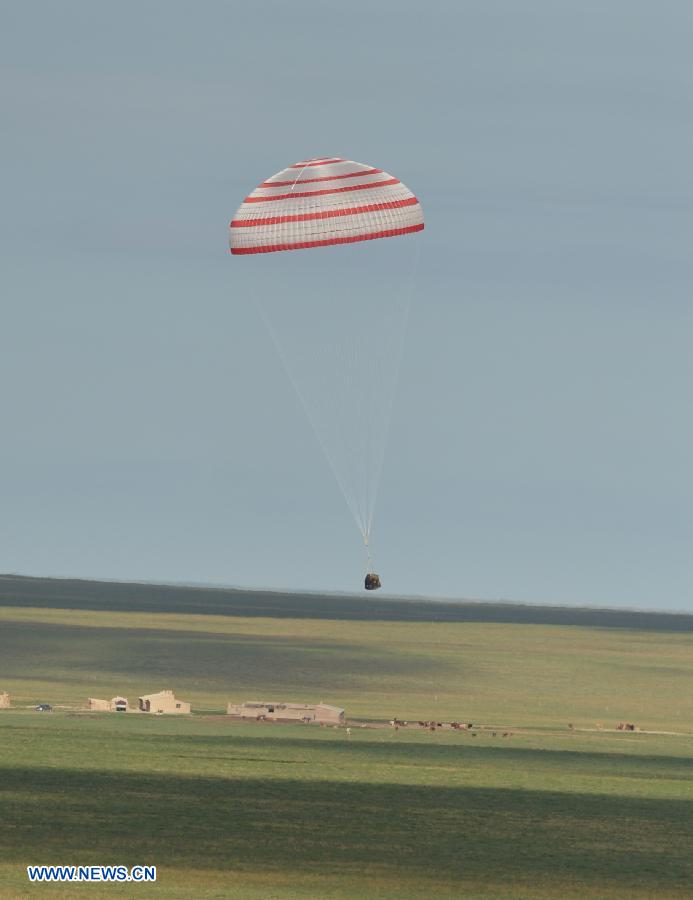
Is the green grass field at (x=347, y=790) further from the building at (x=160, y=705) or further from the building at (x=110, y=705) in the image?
the building at (x=110, y=705)

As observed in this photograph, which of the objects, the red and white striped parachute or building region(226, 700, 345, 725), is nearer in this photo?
the red and white striped parachute

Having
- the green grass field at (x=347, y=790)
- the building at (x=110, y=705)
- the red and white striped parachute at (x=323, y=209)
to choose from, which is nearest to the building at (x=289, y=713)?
the green grass field at (x=347, y=790)

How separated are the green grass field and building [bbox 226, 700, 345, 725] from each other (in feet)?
8.78

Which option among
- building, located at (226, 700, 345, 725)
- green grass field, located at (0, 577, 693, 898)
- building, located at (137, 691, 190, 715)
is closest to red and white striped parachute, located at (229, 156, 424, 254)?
green grass field, located at (0, 577, 693, 898)

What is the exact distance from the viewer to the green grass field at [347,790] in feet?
133

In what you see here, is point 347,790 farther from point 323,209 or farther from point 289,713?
point 289,713

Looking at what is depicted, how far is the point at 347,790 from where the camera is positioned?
2202 inches

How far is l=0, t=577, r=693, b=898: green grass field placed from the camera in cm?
4056

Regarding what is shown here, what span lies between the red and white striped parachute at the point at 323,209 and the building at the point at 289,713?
30.7 metres

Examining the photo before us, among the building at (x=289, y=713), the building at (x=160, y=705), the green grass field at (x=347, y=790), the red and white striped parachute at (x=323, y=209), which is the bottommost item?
the green grass field at (x=347, y=790)

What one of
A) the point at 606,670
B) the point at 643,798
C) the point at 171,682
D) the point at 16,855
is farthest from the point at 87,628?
the point at 16,855

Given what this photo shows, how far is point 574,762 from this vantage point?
69062 millimetres

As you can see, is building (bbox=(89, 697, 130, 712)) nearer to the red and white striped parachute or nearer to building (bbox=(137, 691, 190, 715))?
building (bbox=(137, 691, 190, 715))

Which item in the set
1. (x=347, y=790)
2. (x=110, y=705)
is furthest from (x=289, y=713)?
(x=347, y=790)
